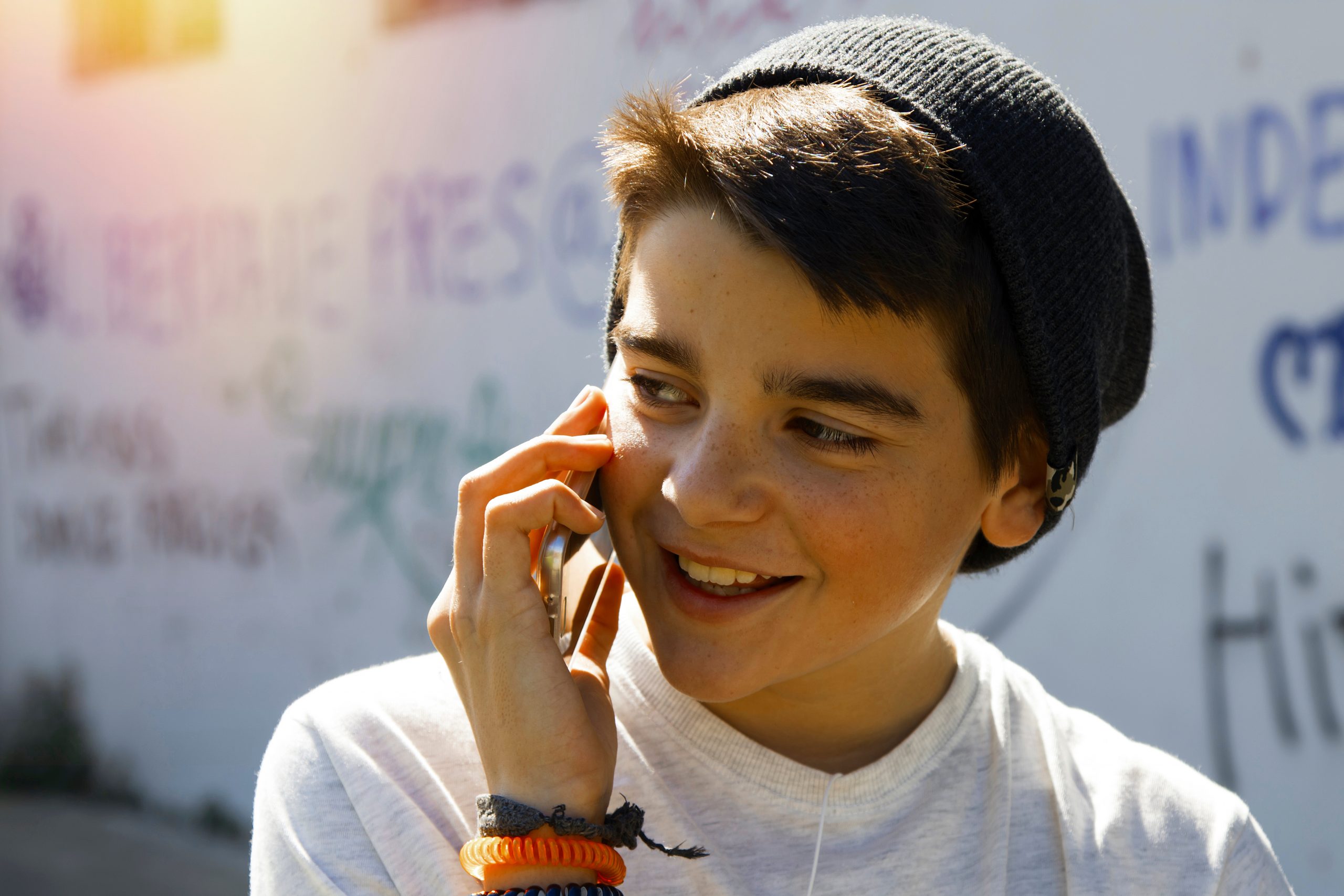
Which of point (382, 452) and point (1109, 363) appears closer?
point (1109, 363)

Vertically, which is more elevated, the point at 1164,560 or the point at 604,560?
the point at 604,560

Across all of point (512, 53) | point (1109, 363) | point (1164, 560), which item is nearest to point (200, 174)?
point (512, 53)

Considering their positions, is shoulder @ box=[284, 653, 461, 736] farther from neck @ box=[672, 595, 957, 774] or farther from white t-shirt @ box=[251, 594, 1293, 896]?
neck @ box=[672, 595, 957, 774]

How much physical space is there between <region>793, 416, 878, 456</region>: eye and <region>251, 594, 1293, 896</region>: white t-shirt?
1.36 ft

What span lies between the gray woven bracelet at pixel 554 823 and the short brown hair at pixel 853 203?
2.13ft

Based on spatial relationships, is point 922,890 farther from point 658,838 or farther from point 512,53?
point 512,53

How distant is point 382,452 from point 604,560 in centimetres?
344

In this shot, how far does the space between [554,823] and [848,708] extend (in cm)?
52

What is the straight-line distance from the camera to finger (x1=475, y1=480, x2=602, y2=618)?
1511 mm

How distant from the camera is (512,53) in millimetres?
4629

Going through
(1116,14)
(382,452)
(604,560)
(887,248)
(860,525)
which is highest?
(1116,14)

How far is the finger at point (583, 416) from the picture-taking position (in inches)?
64.4

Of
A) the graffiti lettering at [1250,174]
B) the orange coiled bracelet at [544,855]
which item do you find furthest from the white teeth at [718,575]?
the graffiti lettering at [1250,174]

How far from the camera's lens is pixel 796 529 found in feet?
4.96
